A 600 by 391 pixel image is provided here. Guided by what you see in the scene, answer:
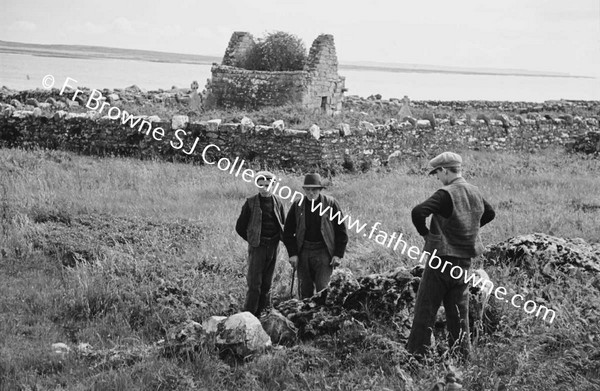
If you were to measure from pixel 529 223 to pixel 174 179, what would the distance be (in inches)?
286

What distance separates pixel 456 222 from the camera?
5.79 meters

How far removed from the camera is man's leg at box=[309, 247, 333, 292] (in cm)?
743

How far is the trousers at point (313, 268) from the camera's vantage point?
24.3 feet

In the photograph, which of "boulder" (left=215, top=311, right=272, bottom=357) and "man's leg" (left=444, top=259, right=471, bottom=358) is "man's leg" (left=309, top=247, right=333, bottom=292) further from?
"man's leg" (left=444, top=259, right=471, bottom=358)

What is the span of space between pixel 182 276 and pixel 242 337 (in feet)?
7.97

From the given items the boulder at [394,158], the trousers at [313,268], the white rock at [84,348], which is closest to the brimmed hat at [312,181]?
the trousers at [313,268]

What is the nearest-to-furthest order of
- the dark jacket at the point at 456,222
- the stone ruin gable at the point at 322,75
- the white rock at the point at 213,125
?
the dark jacket at the point at 456,222
the white rock at the point at 213,125
the stone ruin gable at the point at 322,75

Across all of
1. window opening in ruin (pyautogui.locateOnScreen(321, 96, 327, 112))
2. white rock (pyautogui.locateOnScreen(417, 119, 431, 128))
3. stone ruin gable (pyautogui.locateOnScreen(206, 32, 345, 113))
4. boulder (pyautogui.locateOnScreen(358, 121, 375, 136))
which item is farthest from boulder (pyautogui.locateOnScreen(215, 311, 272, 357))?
window opening in ruin (pyautogui.locateOnScreen(321, 96, 327, 112))

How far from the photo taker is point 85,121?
17094 millimetres

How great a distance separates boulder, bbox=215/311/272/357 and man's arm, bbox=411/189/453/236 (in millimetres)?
1827

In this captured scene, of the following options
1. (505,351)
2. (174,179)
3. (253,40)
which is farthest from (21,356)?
(253,40)

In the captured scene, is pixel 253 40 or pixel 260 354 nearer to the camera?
pixel 260 354

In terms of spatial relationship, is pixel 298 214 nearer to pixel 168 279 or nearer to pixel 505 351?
pixel 168 279

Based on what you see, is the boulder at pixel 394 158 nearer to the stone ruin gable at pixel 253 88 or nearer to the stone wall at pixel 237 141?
the stone wall at pixel 237 141
